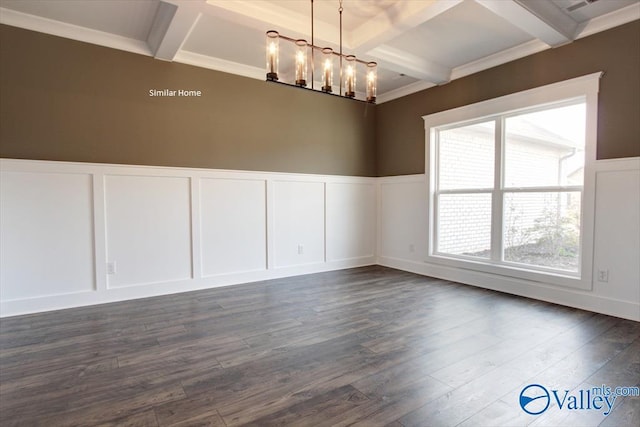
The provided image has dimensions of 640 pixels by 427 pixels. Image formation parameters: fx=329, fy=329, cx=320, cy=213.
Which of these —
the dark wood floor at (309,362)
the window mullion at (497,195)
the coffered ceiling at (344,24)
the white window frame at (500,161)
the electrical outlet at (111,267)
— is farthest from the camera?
the window mullion at (497,195)

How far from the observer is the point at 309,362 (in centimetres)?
228

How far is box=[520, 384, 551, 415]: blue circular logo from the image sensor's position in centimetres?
177

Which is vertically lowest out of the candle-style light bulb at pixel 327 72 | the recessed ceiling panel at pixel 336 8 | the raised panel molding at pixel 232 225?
the raised panel molding at pixel 232 225

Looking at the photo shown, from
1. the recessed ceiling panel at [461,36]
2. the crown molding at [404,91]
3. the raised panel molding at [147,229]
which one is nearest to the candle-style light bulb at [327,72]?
the recessed ceiling panel at [461,36]

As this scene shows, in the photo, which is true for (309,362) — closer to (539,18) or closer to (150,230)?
(150,230)

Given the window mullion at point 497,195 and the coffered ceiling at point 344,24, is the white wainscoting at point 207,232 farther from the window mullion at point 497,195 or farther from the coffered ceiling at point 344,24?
the coffered ceiling at point 344,24

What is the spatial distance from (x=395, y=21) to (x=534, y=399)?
313cm

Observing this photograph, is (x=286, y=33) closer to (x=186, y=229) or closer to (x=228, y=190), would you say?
(x=228, y=190)

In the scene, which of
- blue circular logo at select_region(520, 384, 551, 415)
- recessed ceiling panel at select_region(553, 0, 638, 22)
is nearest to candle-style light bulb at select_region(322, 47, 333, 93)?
recessed ceiling panel at select_region(553, 0, 638, 22)

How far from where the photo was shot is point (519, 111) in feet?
12.9

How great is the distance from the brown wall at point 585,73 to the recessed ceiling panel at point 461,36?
318mm

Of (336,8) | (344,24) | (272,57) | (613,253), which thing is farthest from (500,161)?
(272,57)

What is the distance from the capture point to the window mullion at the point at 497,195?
412cm

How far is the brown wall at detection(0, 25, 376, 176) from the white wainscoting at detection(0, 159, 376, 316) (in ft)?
0.66
